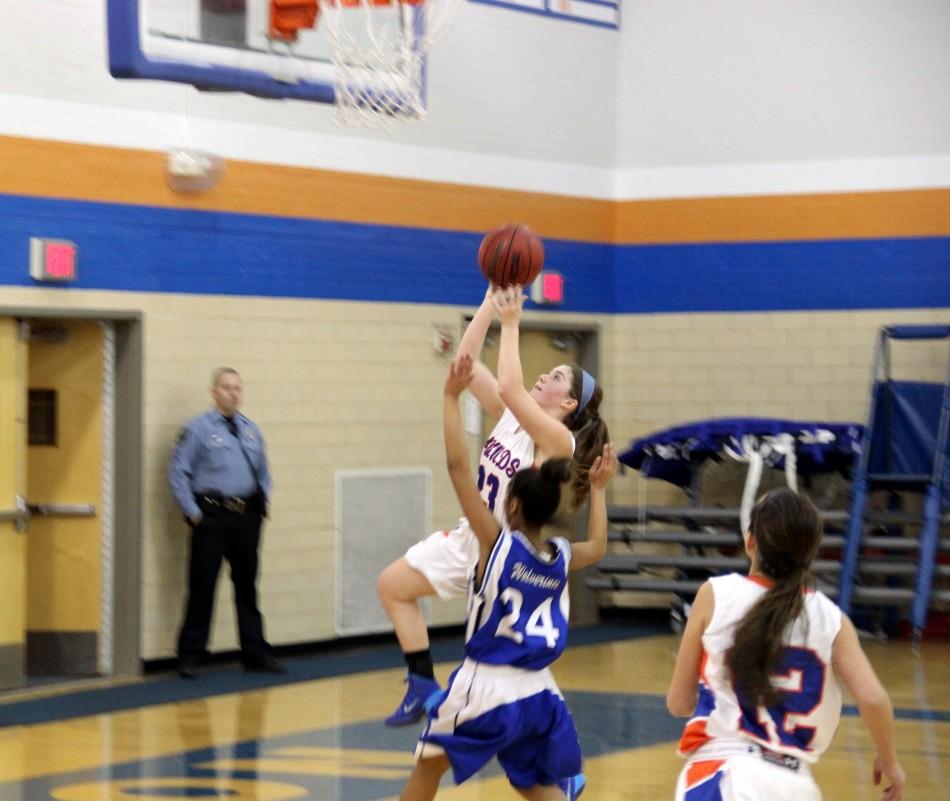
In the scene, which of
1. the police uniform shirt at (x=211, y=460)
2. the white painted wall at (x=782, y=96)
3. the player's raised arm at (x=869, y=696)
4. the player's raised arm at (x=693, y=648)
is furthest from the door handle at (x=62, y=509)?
the player's raised arm at (x=869, y=696)

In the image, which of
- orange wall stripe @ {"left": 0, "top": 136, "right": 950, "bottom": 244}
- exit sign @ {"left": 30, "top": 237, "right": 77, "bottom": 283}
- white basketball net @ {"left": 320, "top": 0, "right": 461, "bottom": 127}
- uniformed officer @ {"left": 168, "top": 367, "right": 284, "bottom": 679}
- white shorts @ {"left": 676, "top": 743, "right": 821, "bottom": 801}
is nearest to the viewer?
white shorts @ {"left": 676, "top": 743, "right": 821, "bottom": 801}

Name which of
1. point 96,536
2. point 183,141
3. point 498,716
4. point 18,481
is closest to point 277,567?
point 96,536

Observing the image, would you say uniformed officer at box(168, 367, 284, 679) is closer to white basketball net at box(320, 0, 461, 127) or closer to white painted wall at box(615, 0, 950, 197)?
white basketball net at box(320, 0, 461, 127)

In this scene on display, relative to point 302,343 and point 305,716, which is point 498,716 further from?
point 302,343

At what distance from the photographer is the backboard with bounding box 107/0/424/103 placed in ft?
25.2

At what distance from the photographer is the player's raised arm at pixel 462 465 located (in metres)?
4.57

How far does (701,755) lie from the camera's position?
3629mm

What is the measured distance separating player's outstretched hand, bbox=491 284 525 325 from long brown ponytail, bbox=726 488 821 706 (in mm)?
1317

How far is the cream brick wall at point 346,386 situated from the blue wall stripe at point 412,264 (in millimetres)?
103

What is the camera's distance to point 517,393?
483 centimetres

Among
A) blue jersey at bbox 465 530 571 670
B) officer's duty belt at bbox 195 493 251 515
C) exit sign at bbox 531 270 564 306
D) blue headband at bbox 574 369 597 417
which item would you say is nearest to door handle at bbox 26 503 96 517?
officer's duty belt at bbox 195 493 251 515

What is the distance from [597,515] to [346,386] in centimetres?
563

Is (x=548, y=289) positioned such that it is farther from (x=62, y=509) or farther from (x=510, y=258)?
(x=510, y=258)

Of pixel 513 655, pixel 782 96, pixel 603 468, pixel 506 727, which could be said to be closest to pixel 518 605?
pixel 513 655
